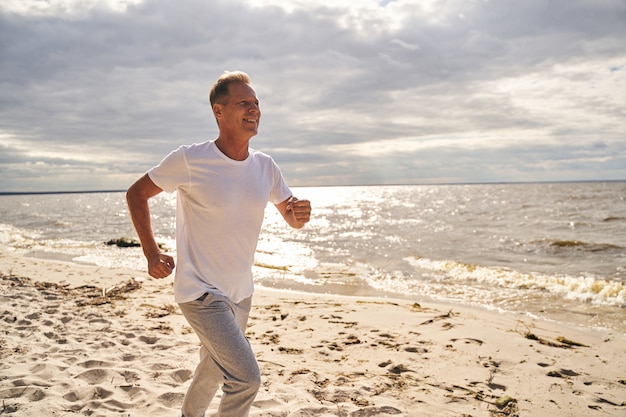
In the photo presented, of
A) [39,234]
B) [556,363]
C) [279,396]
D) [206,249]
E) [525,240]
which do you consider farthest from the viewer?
[39,234]

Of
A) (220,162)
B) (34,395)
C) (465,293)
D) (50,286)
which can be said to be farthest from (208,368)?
(465,293)

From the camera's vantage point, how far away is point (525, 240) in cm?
2003

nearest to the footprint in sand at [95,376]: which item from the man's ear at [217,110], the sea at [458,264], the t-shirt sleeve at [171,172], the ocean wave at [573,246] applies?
the t-shirt sleeve at [171,172]

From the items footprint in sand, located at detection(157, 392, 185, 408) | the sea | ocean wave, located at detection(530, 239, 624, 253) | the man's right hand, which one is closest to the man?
the man's right hand

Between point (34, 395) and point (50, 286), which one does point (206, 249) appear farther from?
point (50, 286)

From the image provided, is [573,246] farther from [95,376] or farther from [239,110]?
[239,110]

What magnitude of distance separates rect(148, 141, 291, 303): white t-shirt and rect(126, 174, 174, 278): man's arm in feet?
0.24

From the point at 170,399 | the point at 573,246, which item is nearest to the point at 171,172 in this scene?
the point at 170,399

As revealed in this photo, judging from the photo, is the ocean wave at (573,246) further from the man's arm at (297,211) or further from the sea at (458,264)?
the man's arm at (297,211)

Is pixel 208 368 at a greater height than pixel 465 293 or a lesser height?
greater

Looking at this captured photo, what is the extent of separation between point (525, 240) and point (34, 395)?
20.2 meters

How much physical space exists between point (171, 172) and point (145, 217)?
1.12 ft

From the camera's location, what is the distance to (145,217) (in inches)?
112

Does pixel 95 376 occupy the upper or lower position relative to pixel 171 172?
lower
